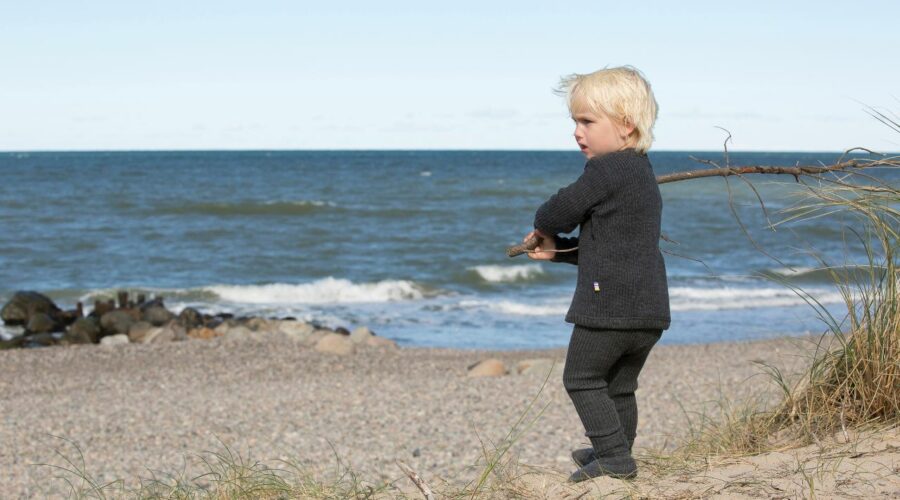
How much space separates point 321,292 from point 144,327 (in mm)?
4607

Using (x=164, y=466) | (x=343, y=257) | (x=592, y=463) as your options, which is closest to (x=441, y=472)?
(x=164, y=466)

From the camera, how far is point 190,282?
707 inches

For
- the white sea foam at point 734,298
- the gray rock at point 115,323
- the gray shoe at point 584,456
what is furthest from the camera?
the white sea foam at point 734,298

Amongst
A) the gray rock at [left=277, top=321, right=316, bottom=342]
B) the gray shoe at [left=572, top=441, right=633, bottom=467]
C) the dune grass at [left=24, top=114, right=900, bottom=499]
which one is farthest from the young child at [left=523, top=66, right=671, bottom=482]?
the gray rock at [left=277, top=321, right=316, bottom=342]

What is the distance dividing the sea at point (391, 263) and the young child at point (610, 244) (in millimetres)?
A: 1022

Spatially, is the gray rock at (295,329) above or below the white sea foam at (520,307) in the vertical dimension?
above

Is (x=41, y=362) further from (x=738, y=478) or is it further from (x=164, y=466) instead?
(x=738, y=478)

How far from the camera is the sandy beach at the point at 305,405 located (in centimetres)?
598

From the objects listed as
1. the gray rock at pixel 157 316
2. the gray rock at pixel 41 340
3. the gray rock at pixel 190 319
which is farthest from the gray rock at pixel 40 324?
the gray rock at pixel 190 319

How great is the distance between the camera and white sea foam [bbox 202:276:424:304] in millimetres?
16875

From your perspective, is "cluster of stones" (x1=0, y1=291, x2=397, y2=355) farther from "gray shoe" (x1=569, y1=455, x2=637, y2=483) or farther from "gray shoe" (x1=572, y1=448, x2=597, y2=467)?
"gray shoe" (x1=569, y1=455, x2=637, y2=483)

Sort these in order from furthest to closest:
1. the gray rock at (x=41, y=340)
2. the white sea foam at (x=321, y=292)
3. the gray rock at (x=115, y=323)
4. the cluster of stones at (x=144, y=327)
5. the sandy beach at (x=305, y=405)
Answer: the white sea foam at (x=321, y=292)
the gray rock at (x=115, y=323)
the gray rock at (x=41, y=340)
the cluster of stones at (x=144, y=327)
the sandy beach at (x=305, y=405)

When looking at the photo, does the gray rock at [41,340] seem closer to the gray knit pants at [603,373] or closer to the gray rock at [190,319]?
the gray rock at [190,319]

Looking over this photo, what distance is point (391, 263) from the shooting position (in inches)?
789
